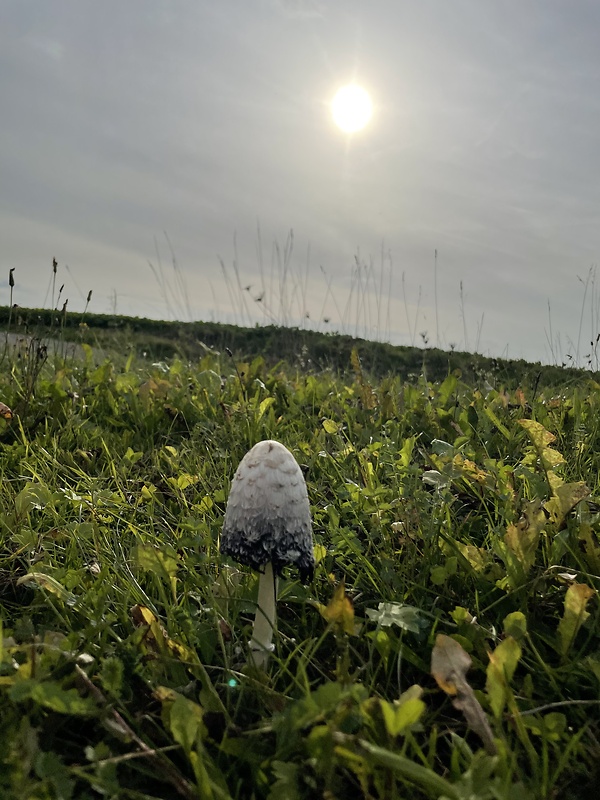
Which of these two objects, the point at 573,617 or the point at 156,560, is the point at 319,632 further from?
the point at 573,617

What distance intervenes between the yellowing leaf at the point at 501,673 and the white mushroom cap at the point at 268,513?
0.57m

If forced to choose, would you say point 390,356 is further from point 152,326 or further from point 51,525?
point 51,525

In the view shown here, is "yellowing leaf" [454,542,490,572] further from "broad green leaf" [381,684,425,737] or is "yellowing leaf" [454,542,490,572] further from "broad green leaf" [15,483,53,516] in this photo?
"broad green leaf" [15,483,53,516]

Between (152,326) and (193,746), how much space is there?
57.4 ft

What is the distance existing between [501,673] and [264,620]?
0.67 meters

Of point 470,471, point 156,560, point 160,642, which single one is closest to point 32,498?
point 156,560

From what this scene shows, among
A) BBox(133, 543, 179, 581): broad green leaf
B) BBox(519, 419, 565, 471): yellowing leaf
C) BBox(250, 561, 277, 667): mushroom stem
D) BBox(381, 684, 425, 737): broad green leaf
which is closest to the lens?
BBox(381, 684, 425, 737): broad green leaf

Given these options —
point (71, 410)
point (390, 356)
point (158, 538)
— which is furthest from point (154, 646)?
point (390, 356)

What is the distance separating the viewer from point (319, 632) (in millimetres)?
2004

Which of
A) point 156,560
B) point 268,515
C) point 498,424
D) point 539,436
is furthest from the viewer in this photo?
point 498,424

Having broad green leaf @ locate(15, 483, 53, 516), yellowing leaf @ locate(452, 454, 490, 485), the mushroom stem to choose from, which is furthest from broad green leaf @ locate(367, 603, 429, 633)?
broad green leaf @ locate(15, 483, 53, 516)

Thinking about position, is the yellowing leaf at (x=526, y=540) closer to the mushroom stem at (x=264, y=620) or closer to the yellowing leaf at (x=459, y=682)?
the yellowing leaf at (x=459, y=682)

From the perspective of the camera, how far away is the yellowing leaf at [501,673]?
1517 millimetres

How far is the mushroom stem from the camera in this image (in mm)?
1757
